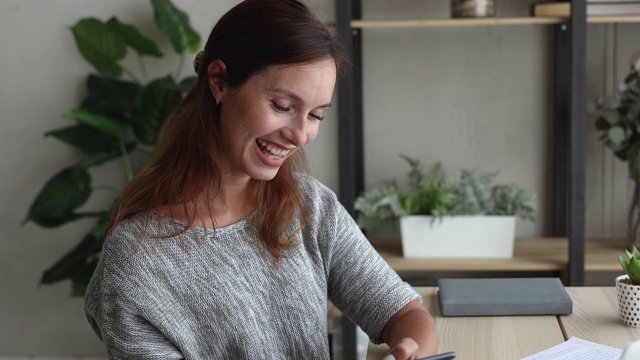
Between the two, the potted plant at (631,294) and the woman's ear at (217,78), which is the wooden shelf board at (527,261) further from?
the woman's ear at (217,78)

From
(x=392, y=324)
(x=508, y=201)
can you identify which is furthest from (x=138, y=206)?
(x=508, y=201)

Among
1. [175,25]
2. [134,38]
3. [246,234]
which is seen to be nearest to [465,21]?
[175,25]

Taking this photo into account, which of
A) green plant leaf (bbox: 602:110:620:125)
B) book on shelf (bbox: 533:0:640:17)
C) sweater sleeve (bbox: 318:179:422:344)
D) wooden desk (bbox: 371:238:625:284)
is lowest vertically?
wooden desk (bbox: 371:238:625:284)

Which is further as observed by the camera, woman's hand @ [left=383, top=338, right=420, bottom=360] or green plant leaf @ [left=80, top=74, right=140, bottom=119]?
green plant leaf @ [left=80, top=74, right=140, bottom=119]

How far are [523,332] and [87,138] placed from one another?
6.13 feet

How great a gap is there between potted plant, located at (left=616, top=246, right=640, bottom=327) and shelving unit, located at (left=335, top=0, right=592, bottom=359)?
94 centimetres

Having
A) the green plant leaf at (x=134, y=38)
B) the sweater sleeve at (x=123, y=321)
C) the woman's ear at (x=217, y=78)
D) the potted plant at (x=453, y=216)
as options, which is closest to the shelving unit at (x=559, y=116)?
the potted plant at (x=453, y=216)

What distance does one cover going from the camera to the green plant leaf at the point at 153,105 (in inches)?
112

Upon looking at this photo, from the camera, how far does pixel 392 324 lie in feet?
5.18

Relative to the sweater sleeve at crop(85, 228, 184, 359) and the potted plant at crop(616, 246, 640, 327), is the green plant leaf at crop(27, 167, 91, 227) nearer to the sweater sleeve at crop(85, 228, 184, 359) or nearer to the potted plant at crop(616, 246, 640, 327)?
the sweater sleeve at crop(85, 228, 184, 359)

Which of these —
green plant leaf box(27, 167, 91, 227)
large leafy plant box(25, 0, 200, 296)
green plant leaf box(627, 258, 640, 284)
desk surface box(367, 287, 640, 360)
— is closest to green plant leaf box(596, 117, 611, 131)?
desk surface box(367, 287, 640, 360)

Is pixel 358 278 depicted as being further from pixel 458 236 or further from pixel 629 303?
pixel 458 236

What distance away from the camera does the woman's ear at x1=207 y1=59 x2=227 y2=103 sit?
145 cm

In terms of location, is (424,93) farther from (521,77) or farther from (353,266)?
(353,266)
